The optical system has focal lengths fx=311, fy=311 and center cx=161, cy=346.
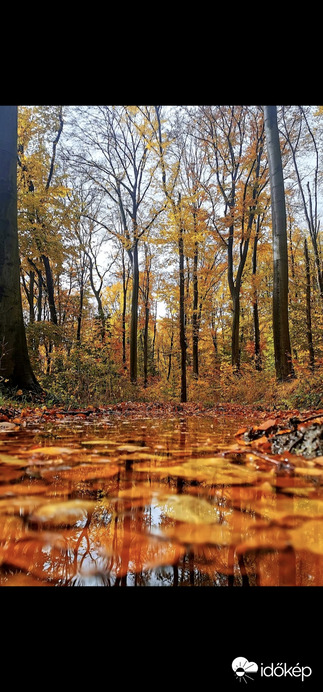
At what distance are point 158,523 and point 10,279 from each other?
5580mm

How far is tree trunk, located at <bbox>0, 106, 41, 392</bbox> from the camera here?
17.3 ft

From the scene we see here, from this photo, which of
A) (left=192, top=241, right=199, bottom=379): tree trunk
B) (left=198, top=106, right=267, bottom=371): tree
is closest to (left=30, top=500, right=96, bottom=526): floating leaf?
(left=198, top=106, right=267, bottom=371): tree

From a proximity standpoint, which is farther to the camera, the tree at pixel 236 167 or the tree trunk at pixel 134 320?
the tree trunk at pixel 134 320

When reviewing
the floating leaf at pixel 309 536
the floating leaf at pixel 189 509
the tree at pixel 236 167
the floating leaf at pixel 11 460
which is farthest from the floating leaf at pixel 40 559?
the tree at pixel 236 167

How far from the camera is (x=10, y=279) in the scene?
5.45 metres

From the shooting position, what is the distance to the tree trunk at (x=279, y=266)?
6.87 metres

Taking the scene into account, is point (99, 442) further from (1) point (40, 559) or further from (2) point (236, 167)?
(2) point (236, 167)

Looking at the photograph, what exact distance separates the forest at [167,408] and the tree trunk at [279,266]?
0.03m

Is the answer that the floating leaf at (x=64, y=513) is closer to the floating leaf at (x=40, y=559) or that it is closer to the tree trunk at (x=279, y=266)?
the floating leaf at (x=40, y=559)

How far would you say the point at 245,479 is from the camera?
50.4 inches

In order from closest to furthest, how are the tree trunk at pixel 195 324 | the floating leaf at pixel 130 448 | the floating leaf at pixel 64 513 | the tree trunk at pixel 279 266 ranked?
1. the floating leaf at pixel 64 513
2. the floating leaf at pixel 130 448
3. the tree trunk at pixel 279 266
4. the tree trunk at pixel 195 324
